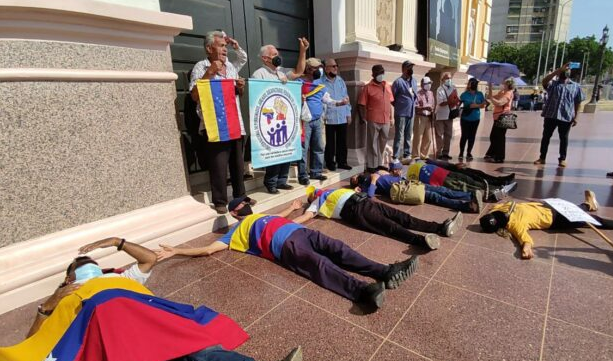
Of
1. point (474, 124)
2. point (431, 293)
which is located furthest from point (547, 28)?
point (431, 293)

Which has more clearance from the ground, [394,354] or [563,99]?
[563,99]

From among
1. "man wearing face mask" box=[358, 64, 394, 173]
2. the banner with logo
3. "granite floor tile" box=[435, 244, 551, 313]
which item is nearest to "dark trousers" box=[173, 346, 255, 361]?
"granite floor tile" box=[435, 244, 551, 313]

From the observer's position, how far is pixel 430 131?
26.2 feet

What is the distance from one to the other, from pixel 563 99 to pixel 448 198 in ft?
12.5

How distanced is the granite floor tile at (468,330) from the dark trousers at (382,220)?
1.09 m

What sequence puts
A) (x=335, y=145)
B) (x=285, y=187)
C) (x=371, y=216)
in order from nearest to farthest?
(x=371, y=216)
(x=285, y=187)
(x=335, y=145)

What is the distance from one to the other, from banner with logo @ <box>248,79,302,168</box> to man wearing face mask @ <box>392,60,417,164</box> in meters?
2.93

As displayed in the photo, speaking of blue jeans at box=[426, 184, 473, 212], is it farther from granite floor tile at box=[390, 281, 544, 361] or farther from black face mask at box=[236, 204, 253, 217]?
black face mask at box=[236, 204, 253, 217]

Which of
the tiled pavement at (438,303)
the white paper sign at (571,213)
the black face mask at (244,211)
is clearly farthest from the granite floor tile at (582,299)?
the black face mask at (244,211)

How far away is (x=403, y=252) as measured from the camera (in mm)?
3342

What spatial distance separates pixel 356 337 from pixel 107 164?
8.87 ft

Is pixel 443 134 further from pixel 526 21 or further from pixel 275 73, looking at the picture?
pixel 526 21

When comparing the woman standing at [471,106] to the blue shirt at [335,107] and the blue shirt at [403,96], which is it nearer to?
the blue shirt at [403,96]

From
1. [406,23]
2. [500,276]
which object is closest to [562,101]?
[406,23]
